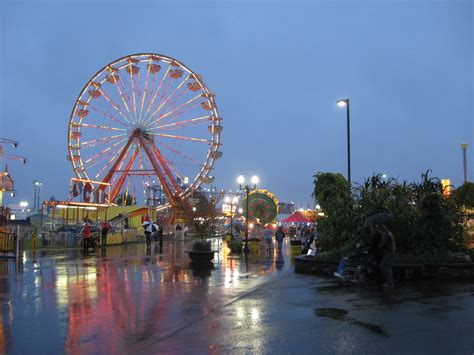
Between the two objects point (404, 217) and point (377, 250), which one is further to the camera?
point (404, 217)

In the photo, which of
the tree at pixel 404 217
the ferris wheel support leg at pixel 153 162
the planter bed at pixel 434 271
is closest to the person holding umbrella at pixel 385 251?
the planter bed at pixel 434 271

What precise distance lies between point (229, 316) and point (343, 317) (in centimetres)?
184

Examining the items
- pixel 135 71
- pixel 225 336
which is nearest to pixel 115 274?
pixel 225 336

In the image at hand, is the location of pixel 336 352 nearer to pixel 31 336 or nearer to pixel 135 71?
pixel 31 336

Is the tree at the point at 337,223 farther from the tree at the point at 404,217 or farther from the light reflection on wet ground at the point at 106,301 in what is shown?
the light reflection on wet ground at the point at 106,301

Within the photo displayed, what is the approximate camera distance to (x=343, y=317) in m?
8.17

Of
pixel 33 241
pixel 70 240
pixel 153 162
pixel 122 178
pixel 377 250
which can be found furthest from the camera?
pixel 122 178

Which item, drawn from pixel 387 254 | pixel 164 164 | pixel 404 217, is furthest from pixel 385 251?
pixel 164 164

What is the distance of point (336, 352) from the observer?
6113 mm

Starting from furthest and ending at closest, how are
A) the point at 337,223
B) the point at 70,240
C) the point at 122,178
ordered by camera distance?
1. the point at 122,178
2. the point at 70,240
3. the point at 337,223

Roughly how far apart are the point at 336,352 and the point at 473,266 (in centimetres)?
894

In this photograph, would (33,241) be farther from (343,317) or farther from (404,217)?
(343,317)

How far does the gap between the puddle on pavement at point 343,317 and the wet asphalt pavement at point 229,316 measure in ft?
0.05

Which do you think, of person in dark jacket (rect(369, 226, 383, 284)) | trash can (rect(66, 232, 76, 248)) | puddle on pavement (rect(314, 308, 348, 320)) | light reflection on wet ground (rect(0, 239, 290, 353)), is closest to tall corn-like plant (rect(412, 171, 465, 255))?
person in dark jacket (rect(369, 226, 383, 284))
